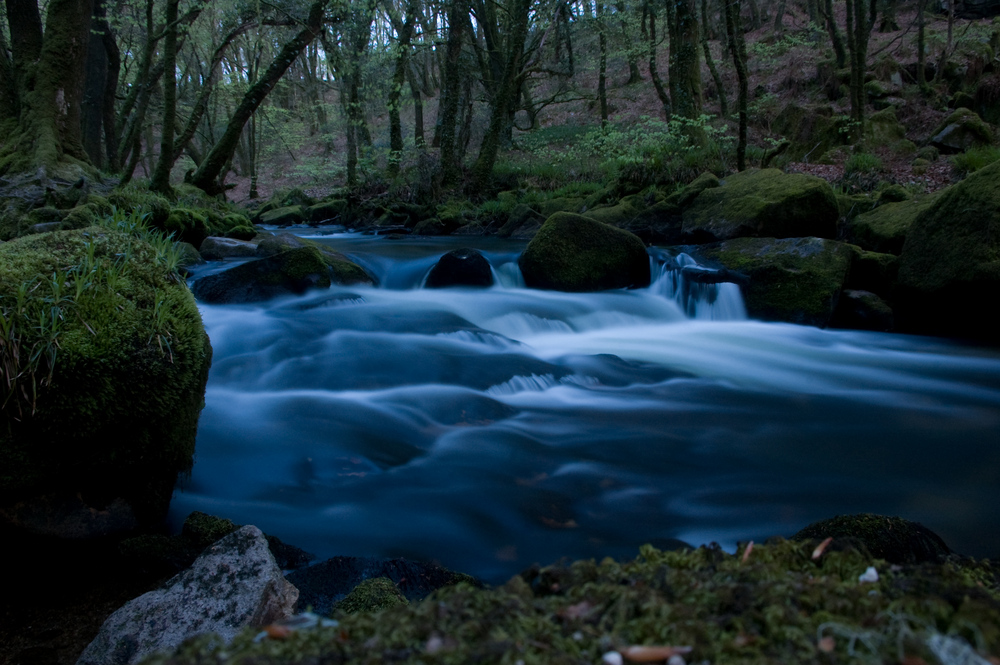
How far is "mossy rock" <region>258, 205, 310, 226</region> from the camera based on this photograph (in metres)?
20.9

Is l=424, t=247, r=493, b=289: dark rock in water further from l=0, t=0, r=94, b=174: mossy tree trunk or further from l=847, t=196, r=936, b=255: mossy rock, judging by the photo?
l=0, t=0, r=94, b=174: mossy tree trunk

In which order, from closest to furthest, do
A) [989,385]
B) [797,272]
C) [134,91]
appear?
[989,385] → [797,272] → [134,91]

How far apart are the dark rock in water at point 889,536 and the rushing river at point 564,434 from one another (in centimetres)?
99

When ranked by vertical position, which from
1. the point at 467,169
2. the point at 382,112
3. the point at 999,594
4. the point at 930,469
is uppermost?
the point at 382,112

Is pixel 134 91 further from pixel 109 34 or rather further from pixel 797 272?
pixel 797 272

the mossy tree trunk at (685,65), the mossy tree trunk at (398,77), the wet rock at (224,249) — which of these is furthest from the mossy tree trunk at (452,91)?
the wet rock at (224,249)

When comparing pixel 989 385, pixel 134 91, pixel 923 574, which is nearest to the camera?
pixel 923 574

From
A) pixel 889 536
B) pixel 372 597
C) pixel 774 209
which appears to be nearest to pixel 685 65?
pixel 774 209

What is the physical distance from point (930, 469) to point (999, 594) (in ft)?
11.9

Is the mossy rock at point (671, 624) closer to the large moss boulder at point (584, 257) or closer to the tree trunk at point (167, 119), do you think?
the large moss boulder at point (584, 257)

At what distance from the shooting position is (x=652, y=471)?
4.23 m

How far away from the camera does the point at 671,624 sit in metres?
0.94

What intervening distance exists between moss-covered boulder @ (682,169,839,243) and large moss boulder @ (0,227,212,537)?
A: 8.67m

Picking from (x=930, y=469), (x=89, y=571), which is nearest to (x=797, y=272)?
(x=930, y=469)
